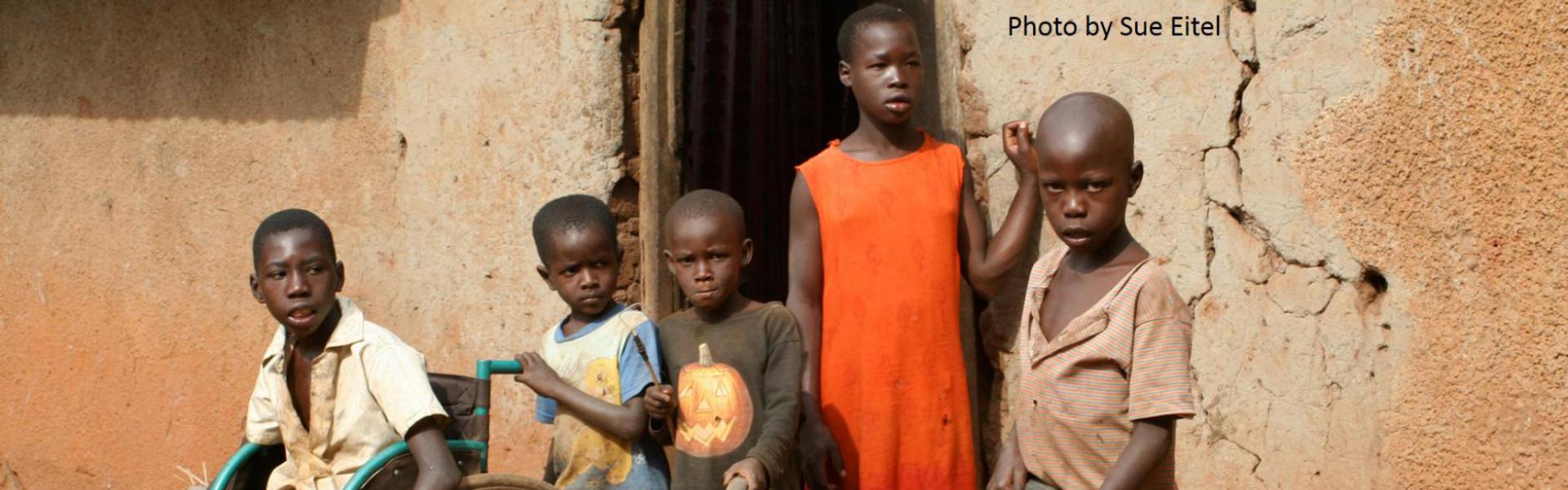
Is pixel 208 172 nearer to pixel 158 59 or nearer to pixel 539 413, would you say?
pixel 158 59

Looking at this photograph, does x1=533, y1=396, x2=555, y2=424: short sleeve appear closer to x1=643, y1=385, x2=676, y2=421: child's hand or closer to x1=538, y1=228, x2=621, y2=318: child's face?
x1=538, y1=228, x2=621, y2=318: child's face

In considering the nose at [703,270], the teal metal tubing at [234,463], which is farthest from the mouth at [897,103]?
the teal metal tubing at [234,463]

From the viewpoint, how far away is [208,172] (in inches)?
202

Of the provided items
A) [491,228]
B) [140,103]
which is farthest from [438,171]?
[140,103]

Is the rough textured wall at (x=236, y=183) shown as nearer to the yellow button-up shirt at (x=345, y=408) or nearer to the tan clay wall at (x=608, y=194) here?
the tan clay wall at (x=608, y=194)

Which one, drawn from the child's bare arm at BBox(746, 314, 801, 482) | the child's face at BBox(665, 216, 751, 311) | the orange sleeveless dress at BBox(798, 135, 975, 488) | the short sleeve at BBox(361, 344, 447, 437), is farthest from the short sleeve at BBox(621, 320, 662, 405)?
the orange sleeveless dress at BBox(798, 135, 975, 488)

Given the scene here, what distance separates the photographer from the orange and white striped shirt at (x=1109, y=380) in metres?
2.55

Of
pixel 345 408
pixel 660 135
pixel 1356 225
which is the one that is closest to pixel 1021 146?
pixel 1356 225

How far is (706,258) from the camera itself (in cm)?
343

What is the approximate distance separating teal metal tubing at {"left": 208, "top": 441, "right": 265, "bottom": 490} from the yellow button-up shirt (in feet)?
0.24

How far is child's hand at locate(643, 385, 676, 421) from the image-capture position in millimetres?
3277

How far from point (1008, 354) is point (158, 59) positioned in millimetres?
3070

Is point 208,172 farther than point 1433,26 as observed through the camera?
Yes

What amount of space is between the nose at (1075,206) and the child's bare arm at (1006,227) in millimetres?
966
